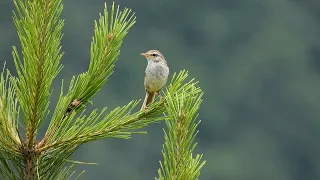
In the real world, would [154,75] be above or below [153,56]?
below

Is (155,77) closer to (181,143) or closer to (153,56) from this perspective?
(153,56)

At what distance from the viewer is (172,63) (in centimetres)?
4628

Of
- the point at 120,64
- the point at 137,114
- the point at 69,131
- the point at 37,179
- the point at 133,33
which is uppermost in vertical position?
the point at 133,33

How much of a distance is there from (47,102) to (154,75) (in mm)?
1119

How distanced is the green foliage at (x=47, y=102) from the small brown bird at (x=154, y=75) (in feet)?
2.14

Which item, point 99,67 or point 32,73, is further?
point 99,67

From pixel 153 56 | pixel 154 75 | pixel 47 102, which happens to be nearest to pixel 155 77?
pixel 154 75

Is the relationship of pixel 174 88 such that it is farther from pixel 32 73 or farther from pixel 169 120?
pixel 32 73

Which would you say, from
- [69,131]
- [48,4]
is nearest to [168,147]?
[69,131]

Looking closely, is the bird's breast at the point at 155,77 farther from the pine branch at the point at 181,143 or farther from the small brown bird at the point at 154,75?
the pine branch at the point at 181,143

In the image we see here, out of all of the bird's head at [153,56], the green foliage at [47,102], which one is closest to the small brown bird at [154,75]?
the bird's head at [153,56]

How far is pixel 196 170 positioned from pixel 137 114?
281 mm

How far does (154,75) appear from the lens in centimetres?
248

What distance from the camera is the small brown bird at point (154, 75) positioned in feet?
7.57
